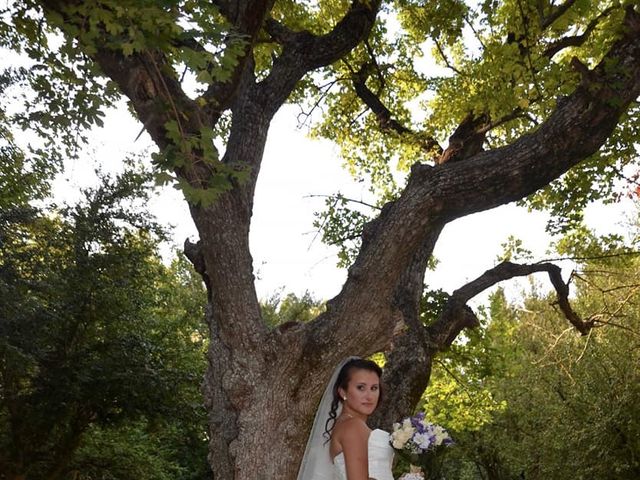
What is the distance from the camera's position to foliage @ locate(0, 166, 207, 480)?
37.4 ft

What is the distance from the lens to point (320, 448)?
474cm

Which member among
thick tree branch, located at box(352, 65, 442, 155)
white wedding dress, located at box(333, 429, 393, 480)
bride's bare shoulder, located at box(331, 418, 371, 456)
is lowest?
white wedding dress, located at box(333, 429, 393, 480)

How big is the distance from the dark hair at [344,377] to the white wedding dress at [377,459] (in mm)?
325

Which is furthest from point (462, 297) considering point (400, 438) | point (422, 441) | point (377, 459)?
point (377, 459)

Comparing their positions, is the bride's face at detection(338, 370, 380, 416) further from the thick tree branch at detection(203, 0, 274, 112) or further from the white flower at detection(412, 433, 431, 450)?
the thick tree branch at detection(203, 0, 274, 112)

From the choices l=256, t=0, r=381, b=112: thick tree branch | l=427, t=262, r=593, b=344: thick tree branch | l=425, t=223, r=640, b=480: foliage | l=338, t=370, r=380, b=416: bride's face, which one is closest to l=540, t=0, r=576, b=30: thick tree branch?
l=256, t=0, r=381, b=112: thick tree branch

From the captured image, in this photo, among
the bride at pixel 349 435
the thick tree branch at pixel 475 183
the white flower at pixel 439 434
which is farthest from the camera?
the thick tree branch at pixel 475 183

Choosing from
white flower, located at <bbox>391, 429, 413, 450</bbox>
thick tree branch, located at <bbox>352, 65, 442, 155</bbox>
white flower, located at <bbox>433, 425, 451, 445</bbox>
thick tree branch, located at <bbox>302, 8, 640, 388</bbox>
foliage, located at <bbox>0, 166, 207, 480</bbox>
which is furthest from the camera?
foliage, located at <bbox>0, 166, 207, 480</bbox>

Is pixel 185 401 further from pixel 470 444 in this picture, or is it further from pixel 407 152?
pixel 470 444

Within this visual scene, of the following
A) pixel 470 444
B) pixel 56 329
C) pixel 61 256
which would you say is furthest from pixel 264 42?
pixel 470 444

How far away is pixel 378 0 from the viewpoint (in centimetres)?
691

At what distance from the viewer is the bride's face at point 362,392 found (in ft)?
14.6

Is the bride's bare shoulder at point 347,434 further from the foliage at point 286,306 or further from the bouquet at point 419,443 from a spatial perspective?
the foliage at point 286,306

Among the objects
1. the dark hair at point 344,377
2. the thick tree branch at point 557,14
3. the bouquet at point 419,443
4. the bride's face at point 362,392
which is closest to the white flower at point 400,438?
the bouquet at point 419,443
